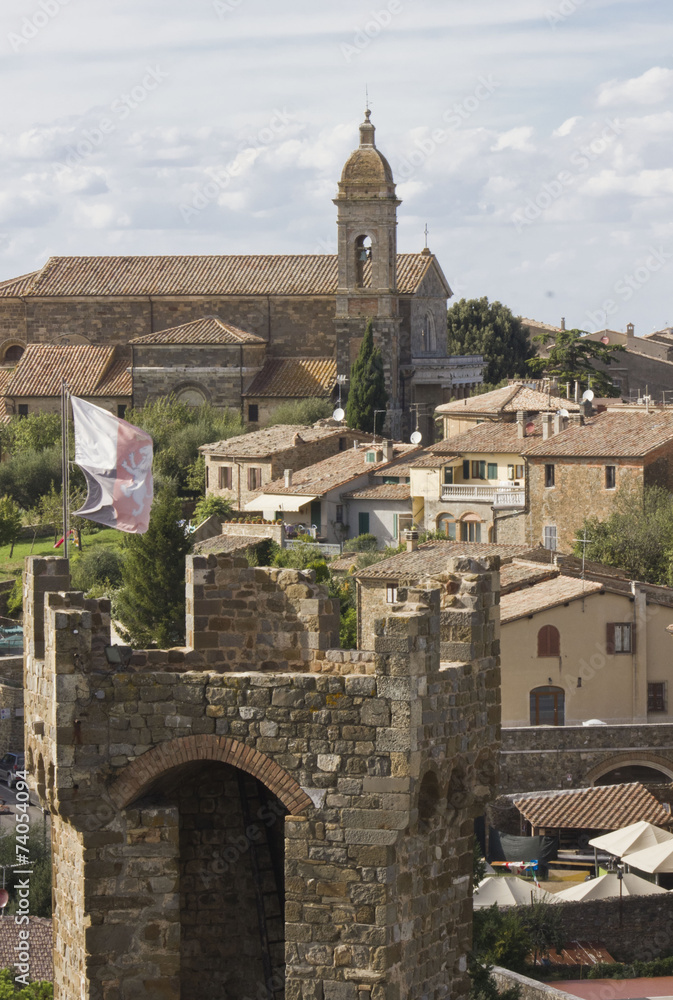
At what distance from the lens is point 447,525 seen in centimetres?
6069

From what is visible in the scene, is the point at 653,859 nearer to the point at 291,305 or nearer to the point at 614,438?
the point at 614,438

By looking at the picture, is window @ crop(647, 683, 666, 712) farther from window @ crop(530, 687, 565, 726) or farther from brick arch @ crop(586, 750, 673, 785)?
brick arch @ crop(586, 750, 673, 785)

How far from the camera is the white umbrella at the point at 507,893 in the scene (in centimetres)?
3092

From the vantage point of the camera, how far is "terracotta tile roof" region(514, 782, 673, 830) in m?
36.7

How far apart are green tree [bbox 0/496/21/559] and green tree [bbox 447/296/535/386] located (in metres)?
39.0

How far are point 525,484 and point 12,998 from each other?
40.6m

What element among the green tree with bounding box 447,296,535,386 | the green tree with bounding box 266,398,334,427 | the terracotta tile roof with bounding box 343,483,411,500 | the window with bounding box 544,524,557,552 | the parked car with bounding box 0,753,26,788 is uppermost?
the green tree with bounding box 447,296,535,386

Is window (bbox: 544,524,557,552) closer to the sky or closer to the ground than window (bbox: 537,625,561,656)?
closer to the sky

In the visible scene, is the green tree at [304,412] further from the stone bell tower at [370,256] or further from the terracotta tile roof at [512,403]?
the terracotta tile roof at [512,403]

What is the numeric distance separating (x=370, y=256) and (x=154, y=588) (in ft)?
126

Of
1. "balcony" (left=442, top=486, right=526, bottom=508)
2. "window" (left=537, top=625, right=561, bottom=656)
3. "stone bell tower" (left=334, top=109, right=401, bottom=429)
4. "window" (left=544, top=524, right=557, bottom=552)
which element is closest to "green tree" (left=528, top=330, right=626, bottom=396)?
"stone bell tower" (left=334, top=109, right=401, bottom=429)

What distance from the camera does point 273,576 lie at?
9.81 meters

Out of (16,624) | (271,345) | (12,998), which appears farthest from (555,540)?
(12,998)

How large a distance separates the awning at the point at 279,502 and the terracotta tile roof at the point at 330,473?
14cm
